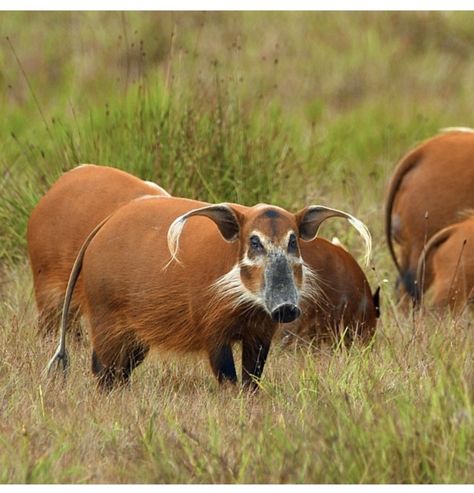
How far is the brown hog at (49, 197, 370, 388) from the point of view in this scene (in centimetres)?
584

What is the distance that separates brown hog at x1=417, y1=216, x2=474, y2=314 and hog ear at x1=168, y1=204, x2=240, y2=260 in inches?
67.3

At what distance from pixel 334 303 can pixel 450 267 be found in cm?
112

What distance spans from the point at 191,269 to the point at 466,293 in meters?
1.98

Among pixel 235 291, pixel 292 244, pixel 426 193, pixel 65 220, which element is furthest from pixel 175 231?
pixel 426 193

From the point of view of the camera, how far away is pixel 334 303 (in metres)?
6.84

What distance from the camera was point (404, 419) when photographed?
15.7 feet

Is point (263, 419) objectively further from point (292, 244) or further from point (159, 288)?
point (159, 288)

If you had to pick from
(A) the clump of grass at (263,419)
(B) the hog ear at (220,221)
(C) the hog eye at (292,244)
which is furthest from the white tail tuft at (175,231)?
(A) the clump of grass at (263,419)

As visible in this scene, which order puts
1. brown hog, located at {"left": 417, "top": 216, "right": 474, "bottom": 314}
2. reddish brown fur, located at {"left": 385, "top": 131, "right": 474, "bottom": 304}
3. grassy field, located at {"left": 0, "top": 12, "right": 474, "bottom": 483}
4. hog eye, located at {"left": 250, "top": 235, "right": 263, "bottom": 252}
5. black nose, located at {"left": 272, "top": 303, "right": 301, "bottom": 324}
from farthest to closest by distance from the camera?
1. reddish brown fur, located at {"left": 385, "top": 131, "right": 474, "bottom": 304}
2. brown hog, located at {"left": 417, "top": 216, "right": 474, "bottom": 314}
3. hog eye, located at {"left": 250, "top": 235, "right": 263, "bottom": 252}
4. black nose, located at {"left": 272, "top": 303, "right": 301, "bottom": 324}
5. grassy field, located at {"left": 0, "top": 12, "right": 474, "bottom": 483}

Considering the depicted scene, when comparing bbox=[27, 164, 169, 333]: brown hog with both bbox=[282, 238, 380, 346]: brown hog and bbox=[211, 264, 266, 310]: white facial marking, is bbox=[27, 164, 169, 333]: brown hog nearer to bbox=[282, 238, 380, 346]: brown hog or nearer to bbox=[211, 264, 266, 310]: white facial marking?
bbox=[282, 238, 380, 346]: brown hog

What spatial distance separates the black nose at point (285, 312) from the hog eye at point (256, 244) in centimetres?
27

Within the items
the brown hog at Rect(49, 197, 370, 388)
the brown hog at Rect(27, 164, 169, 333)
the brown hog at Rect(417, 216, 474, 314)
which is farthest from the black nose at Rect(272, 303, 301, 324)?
the brown hog at Rect(417, 216, 474, 314)

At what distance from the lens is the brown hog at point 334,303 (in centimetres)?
676
